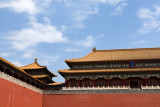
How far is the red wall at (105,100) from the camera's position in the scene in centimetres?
2856

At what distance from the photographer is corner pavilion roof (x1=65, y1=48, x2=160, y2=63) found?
113ft

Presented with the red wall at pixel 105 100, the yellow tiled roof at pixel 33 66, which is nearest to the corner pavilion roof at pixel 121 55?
the yellow tiled roof at pixel 33 66

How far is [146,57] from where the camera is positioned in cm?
3409

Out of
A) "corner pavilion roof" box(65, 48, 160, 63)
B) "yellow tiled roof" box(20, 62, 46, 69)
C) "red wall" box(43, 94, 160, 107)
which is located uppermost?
"corner pavilion roof" box(65, 48, 160, 63)

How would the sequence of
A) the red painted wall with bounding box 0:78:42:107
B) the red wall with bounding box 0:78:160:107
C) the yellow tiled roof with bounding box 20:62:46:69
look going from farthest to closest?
the yellow tiled roof with bounding box 20:62:46:69, the red wall with bounding box 0:78:160:107, the red painted wall with bounding box 0:78:42:107

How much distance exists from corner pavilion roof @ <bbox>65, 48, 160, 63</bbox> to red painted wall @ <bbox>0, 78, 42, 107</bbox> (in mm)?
9223

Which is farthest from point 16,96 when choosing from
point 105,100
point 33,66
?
point 33,66

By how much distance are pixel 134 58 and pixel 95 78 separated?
23.5ft

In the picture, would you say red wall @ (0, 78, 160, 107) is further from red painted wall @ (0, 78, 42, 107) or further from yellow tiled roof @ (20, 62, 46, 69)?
yellow tiled roof @ (20, 62, 46, 69)

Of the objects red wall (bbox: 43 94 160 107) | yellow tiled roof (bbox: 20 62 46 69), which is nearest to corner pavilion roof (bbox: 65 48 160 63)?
yellow tiled roof (bbox: 20 62 46 69)

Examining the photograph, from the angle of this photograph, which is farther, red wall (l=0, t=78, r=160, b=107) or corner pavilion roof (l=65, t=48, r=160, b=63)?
corner pavilion roof (l=65, t=48, r=160, b=63)

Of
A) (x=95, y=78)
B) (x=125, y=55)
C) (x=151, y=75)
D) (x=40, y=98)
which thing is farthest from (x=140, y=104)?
(x=40, y=98)

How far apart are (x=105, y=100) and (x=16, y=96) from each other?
12231 millimetres

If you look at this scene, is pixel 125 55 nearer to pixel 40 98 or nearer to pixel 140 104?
pixel 140 104
